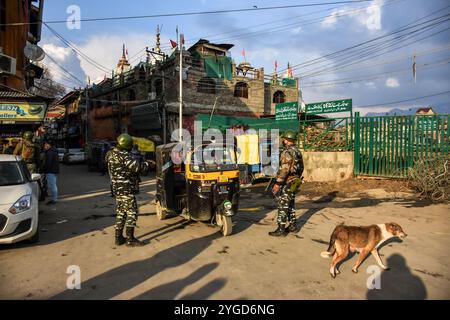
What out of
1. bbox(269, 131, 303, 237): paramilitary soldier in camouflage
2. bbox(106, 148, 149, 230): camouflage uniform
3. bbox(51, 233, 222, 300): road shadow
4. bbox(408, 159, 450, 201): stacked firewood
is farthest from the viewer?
bbox(408, 159, 450, 201): stacked firewood

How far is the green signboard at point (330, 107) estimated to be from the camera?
41.7 ft

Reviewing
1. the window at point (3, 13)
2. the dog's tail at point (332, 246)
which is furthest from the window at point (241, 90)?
the dog's tail at point (332, 246)

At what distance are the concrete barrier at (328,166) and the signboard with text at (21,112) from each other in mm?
11628

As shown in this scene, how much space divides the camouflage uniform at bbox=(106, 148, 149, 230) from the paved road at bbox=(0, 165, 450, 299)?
564 millimetres

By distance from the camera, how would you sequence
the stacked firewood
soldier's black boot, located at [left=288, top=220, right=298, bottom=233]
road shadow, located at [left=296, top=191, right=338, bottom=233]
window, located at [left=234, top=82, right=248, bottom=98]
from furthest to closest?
window, located at [left=234, top=82, right=248, bottom=98] → the stacked firewood → road shadow, located at [left=296, top=191, right=338, bottom=233] → soldier's black boot, located at [left=288, top=220, right=298, bottom=233]

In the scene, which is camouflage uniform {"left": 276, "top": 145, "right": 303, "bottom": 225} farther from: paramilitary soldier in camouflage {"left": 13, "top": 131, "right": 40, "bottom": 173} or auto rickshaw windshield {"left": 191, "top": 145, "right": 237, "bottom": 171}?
paramilitary soldier in camouflage {"left": 13, "top": 131, "right": 40, "bottom": 173}

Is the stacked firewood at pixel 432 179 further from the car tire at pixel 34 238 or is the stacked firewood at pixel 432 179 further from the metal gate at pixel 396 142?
the car tire at pixel 34 238

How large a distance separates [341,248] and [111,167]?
12.8 ft

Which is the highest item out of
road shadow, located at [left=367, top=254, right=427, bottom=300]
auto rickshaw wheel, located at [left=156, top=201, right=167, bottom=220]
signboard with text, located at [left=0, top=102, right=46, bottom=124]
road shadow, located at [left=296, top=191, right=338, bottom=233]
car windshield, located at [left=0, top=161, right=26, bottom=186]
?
signboard with text, located at [left=0, top=102, right=46, bottom=124]

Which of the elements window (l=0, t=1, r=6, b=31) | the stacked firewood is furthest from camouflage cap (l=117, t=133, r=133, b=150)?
window (l=0, t=1, r=6, b=31)

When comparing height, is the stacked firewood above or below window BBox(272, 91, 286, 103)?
below

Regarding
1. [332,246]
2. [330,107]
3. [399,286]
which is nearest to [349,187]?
[330,107]

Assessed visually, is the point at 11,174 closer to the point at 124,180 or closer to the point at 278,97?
the point at 124,180

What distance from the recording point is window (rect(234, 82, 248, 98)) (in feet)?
96.0
